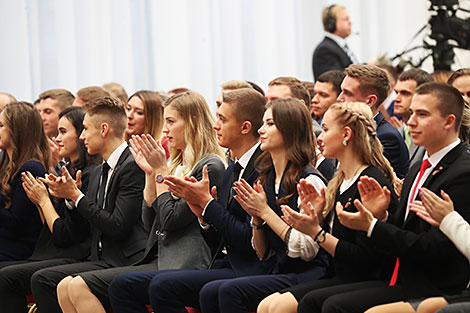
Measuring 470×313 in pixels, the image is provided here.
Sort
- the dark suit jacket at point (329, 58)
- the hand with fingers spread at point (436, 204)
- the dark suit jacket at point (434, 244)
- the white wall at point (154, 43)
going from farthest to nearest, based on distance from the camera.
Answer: the white wall at point (154, 43) < the dark suit jacket at point (329, 58) < the dark suit jacket at point (434, 244) < the hand with fingers spread at point (436, 204)

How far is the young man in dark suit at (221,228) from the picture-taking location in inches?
139

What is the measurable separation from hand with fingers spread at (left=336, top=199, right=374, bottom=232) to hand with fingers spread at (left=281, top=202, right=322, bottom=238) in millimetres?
164

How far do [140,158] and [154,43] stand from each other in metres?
3.58

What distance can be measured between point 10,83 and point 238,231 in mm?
4203

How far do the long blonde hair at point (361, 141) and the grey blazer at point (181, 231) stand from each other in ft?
2.57

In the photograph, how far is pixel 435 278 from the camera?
2932mm

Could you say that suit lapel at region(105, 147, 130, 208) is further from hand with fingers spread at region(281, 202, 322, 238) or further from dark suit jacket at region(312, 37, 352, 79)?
dark suit jacket at region(312, 37, 352, 79)

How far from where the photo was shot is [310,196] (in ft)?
10.5

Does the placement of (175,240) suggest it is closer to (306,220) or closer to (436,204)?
(306,220)

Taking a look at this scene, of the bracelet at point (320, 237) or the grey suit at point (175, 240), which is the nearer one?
the bracelet at point (320, 237)

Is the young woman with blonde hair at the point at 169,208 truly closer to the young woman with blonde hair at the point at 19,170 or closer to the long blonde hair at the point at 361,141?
the young woman with blonde hair at the point at 19,170

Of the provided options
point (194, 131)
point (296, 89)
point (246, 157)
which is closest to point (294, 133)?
point (246, 157)

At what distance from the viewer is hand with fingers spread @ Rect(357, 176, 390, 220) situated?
3002mm

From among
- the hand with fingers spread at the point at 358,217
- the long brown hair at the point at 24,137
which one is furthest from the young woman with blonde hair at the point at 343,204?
the long brown hair at the point at 24,137
